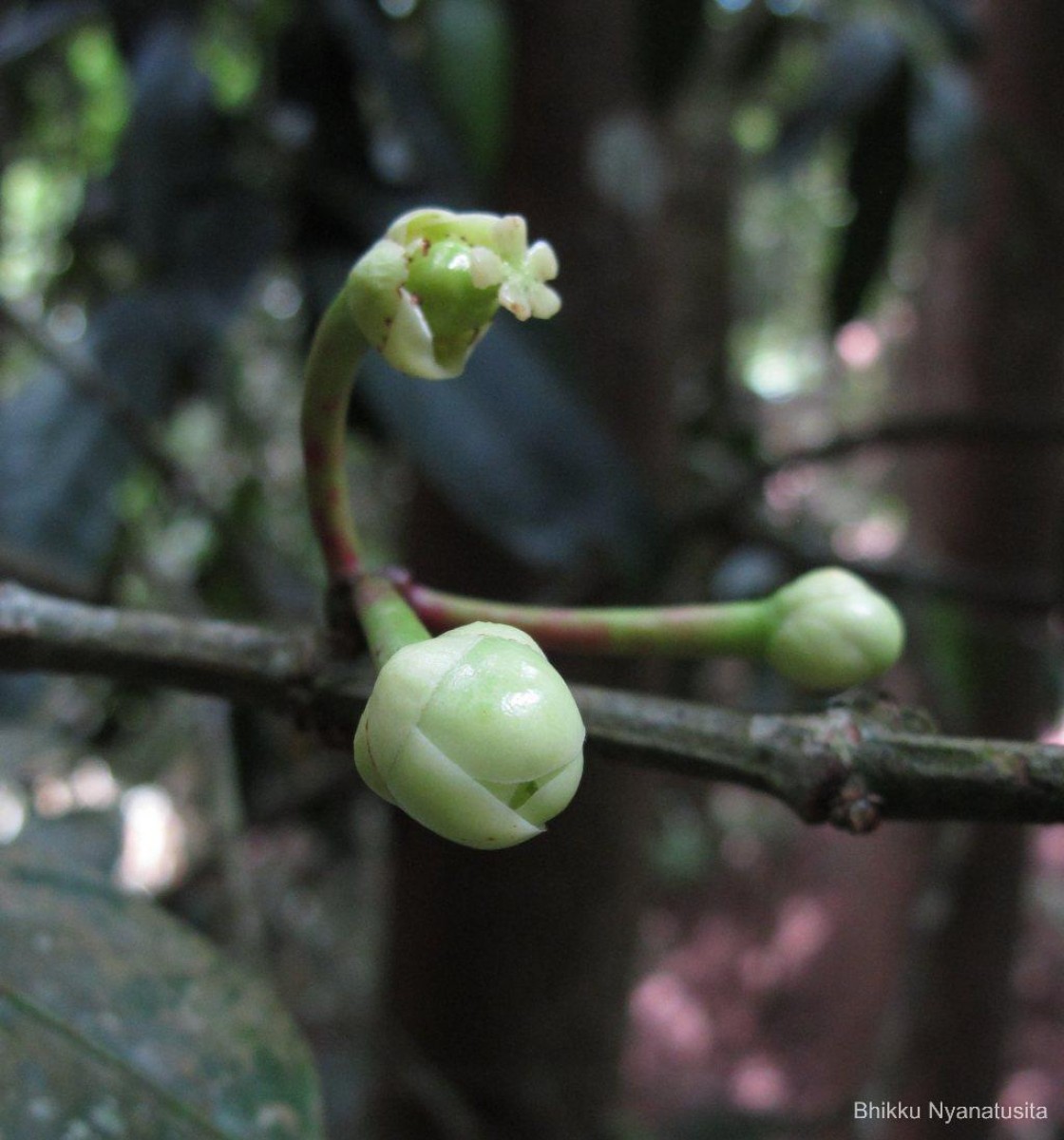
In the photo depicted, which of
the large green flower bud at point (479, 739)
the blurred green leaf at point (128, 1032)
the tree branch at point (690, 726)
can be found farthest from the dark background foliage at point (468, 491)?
the large green flower bud at point (479, 739)

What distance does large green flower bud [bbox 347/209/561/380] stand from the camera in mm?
349

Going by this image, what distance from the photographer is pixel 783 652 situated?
0.45 meters

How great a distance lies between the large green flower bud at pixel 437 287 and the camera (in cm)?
35

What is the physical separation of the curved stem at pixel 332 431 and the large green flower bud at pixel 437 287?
2 cm

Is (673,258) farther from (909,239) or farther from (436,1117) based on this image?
(436,1117)

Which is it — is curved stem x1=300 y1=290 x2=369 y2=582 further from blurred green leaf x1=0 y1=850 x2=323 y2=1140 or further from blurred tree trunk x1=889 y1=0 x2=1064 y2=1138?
blurred tree trunk x1=889 y1=0 x2=1064 y2=1138

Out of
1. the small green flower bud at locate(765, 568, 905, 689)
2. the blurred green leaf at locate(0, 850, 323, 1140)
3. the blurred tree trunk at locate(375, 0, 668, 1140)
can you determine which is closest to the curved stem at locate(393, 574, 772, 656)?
the small green flower bud at locate(765, 568, 905, 689)

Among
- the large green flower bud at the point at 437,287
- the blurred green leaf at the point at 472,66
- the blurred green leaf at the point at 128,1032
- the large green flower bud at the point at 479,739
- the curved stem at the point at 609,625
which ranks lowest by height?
the blurred green leaf at the point at 128,1032

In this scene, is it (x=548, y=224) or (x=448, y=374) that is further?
(x=548, y=224)

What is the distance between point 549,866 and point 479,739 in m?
0.96

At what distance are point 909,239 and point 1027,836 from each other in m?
1.91

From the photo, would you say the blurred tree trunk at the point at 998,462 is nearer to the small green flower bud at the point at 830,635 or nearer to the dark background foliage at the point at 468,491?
the dark background foliage at the point at 468,491

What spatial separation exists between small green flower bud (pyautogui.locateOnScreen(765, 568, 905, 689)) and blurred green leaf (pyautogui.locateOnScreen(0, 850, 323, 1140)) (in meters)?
0.33

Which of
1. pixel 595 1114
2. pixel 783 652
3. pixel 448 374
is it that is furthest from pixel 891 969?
pixel 448 374
